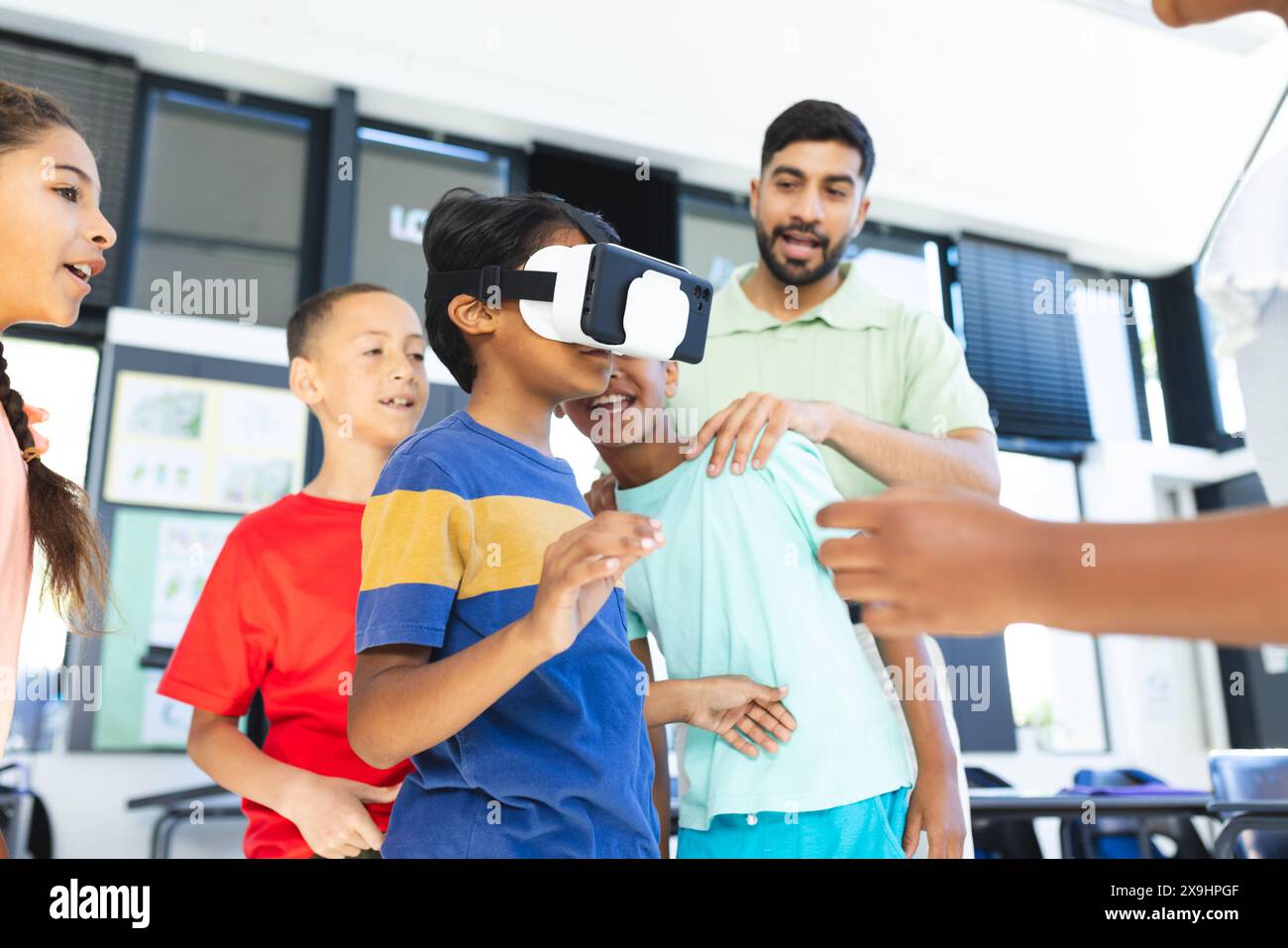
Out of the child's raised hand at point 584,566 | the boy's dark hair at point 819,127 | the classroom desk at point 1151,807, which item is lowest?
the classroom desk at point 1151,807

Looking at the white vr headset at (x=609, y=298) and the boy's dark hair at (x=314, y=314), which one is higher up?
the boy's dark hair at (x=314, y=314)

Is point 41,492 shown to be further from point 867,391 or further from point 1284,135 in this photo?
point 1284,135

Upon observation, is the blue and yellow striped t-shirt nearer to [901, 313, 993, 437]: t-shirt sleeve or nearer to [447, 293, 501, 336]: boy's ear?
[447, 293, 501, 336]: boy's ear

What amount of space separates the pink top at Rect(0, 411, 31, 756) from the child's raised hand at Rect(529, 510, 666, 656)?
1.63 ft

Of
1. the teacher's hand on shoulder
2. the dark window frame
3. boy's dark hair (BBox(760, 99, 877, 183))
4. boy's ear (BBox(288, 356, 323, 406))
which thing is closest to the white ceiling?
the dark window frame

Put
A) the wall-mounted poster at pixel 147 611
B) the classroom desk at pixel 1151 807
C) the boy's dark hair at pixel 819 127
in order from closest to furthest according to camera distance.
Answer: the boy's dark hair at pixel 819 127 < the classroom desk at pixel 1151 807 < the wall-mounted poster at pixel 147 611

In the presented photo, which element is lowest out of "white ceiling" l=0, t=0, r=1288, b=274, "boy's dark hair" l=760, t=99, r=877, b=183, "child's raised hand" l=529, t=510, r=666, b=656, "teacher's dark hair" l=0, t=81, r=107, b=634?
"child's raised hand" l=529, t=510, r=666, b=656

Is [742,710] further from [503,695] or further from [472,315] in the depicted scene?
[472,315]

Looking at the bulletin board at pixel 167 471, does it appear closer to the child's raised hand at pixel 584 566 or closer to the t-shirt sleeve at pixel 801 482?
the t-shirt sleeve at pixel 801 482

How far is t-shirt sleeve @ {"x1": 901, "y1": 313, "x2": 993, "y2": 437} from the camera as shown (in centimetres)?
140

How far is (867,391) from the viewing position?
4.62 ft

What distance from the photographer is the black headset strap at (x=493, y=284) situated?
91cm

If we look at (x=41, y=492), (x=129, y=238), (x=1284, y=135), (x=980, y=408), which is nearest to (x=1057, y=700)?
(x=1284, y=135)

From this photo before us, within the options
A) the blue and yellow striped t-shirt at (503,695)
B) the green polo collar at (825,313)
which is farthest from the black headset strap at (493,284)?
the green polo collar at (825,313)
